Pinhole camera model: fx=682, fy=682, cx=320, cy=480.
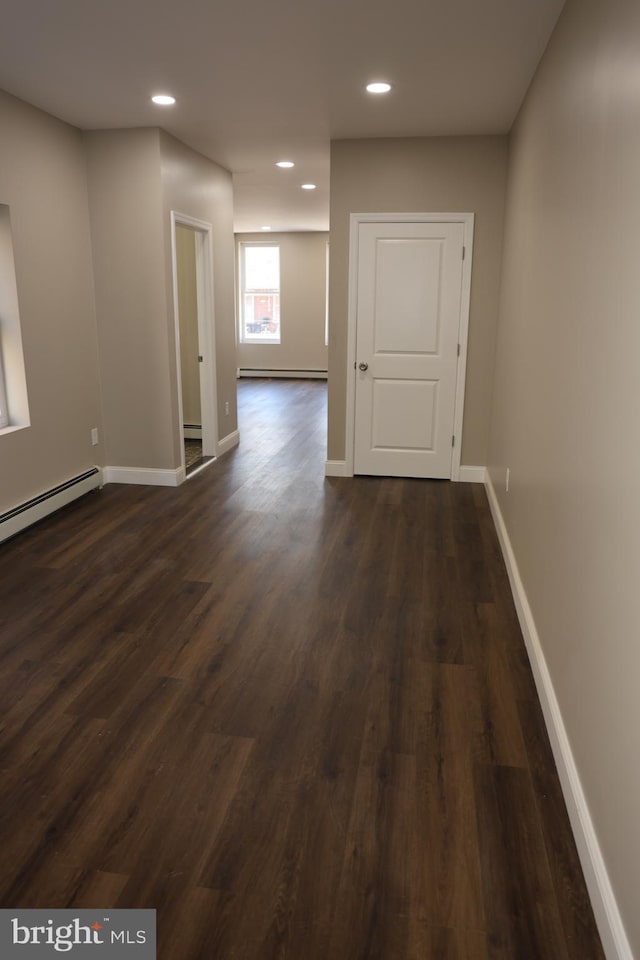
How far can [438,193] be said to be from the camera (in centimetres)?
506

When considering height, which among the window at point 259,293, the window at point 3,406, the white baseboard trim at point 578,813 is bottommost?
the white baseboard trim at point 578,813

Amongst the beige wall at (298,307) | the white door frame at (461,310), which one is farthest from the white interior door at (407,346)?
the beige wall at (298,307)

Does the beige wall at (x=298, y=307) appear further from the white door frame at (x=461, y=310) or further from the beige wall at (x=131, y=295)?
the beige wall at (x=131, y=295)

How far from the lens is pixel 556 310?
2693mm

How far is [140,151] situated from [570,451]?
3.97 metres

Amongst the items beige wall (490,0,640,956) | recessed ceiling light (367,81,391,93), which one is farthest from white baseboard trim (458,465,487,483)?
recessed ceiling light (367,81,391,93)

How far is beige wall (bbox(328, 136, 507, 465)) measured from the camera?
4.98 m

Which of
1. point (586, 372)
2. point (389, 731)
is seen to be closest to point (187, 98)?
point (586, 372)

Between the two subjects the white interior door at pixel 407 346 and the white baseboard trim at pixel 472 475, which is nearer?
the white interior door at pixel 407 346

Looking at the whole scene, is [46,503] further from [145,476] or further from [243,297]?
[243,297]

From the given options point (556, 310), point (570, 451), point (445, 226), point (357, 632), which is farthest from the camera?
point (445, 226)

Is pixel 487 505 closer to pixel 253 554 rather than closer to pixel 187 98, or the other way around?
pixel 253 554

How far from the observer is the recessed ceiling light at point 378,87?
3787 mm

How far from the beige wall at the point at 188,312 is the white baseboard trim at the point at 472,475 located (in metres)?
2.84
